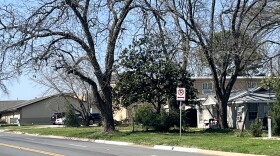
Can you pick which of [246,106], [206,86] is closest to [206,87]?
[206,86]

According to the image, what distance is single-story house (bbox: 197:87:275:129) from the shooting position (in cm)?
4003

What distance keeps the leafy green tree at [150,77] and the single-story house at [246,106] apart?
243 inches

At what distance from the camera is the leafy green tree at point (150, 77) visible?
3553cm

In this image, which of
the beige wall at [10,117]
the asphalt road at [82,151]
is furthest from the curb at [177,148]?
the beige wall at [10,117]

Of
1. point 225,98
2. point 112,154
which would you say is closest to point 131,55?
point 225,98

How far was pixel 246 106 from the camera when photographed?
40438 millimetres

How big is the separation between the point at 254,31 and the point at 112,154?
18559 mm

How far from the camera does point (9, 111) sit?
301ft

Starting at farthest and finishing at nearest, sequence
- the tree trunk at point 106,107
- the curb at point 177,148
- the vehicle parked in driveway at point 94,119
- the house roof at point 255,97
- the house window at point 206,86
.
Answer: the vehicle parked in driveway at point 94,119 < the house window at point 206,86 < the house roof at point 255,97 < the tree trunk at point 106,107 < the curb at point 177,148

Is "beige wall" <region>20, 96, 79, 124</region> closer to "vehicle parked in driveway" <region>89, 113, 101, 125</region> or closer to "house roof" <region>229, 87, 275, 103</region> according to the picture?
"vehicle parked in driveway" <region>89, 113, 101, 125</region>

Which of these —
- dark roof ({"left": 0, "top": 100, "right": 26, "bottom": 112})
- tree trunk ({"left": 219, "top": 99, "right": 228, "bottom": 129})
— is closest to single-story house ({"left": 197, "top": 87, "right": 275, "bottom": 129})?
tree trunk ({"left": 219, "top": 99, "right": 228, "bottom": 129})

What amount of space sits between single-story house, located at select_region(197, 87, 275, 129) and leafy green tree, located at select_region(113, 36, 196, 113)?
618 centimetres

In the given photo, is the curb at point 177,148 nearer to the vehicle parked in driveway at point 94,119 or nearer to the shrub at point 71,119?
the shrub at point 71,119

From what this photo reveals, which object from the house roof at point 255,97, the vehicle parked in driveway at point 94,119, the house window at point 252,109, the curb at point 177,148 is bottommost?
the curb at point 177,148
